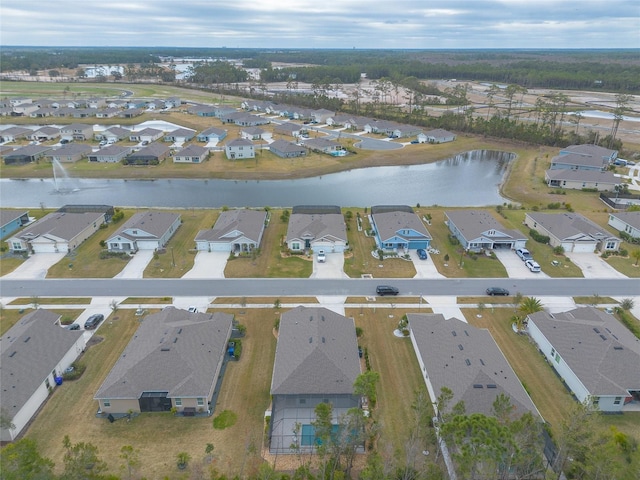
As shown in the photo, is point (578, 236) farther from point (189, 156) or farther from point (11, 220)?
point (11, 220)

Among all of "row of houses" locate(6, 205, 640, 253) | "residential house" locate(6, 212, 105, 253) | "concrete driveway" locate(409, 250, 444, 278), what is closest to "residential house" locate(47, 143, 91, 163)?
"row of houses" locate(6, 205, 640, 253)

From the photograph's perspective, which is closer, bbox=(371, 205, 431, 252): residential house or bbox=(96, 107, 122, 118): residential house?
bbox=(371, 205, 431, 252): residential house

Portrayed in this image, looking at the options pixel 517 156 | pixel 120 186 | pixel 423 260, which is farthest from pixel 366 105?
pixel 423 260

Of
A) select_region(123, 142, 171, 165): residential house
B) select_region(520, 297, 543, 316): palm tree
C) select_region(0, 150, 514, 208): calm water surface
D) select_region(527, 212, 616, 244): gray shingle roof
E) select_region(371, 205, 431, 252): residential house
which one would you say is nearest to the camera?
select_region(520, 297, 543, 316): palm tree

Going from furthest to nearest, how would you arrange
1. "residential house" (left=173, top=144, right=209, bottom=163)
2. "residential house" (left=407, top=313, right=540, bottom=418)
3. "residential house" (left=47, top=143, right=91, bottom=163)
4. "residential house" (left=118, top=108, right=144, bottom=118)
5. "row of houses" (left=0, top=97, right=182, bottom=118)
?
"residential house" (left=118, top=108, right=144, bottom=118), "row of houses" (left=0, top=97, right=182, bottom=118), "residential house" (left=173, top=144, right=209, bottom=163), "residential house" (left=47, top=143, right=91, bottom=163), "residential house" (left=407, top=313, right=540, bottom=418)

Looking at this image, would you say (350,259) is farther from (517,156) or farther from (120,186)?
(517,156)

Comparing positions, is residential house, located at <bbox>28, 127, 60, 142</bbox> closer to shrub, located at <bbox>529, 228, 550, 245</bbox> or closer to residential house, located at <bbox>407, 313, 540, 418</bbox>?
residential house, located at <bbox>407, 313, 540, 418</bbox>

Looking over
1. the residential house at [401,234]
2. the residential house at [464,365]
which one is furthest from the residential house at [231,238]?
the residential house at [464,365]
